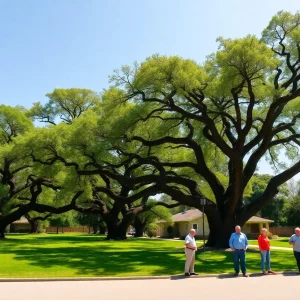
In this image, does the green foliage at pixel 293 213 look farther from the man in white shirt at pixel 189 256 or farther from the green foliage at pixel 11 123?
the man in white shirt at pixel 189 256

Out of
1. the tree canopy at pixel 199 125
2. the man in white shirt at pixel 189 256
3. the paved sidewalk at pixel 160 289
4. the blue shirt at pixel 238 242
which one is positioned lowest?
the paved sidewalk at pixel 160 289

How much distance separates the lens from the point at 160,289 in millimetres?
11289

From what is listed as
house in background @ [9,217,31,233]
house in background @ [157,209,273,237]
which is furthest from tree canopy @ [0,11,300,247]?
house in background @ [9,217,31,233]

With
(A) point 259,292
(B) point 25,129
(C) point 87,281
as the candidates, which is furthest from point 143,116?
(B) point 25,129

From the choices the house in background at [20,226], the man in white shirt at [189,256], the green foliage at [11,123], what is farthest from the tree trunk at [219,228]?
the house in background at [20,226]

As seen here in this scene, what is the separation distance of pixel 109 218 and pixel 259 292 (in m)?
35.5

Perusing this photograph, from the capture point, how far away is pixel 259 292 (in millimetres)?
10750

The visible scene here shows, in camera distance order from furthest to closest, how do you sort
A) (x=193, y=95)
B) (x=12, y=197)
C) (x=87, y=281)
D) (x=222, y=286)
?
(x=12, y=197) → (x=193, y=95) → (x=87, y=281) → (x=222, y=286)

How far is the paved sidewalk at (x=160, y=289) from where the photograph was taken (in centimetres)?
1016

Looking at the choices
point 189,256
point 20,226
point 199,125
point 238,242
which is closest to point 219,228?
point 199,125

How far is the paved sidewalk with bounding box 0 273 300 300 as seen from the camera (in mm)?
10157

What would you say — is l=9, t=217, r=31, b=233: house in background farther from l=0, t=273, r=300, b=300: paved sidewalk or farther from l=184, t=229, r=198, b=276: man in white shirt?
l=0, t=273, r=300, b=300: paved sidewalk

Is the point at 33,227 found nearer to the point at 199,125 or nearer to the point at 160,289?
the point at 199,125

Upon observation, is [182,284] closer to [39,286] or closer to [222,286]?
[222,286]
